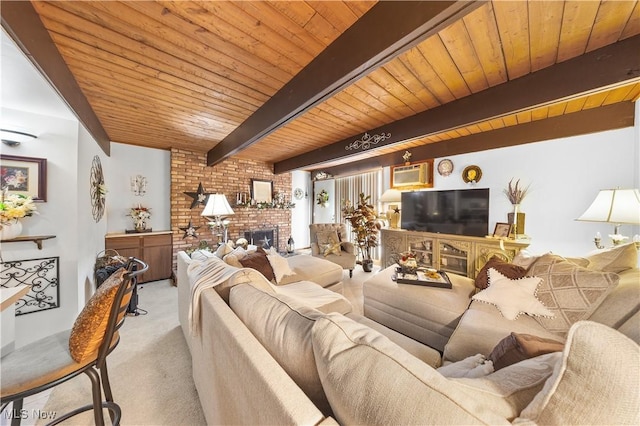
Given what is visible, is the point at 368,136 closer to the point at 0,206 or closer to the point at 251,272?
the point at 251,272

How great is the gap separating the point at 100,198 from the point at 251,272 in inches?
119

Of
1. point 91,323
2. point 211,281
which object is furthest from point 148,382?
point 211,281

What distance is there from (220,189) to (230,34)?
142 inches

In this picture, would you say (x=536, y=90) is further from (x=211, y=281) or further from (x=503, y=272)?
(x=211, y=281)

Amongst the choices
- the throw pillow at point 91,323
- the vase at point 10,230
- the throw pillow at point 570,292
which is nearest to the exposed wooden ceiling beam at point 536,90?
the throw pillow at point 570,292

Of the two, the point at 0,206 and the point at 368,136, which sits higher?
the point at 368,136

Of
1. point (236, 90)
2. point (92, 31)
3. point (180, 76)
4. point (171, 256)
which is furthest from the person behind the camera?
point (171, 256)

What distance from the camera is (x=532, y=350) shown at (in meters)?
0.76

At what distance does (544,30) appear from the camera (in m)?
1.32

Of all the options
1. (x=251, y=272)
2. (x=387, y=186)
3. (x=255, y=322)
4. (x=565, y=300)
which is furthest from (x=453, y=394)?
(x=387, y=186)

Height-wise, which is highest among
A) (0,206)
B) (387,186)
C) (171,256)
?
(387,186)

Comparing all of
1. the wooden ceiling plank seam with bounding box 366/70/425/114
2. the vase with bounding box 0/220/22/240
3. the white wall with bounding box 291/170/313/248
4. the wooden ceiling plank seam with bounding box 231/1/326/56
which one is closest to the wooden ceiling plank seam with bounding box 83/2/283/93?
the wooden ceiling plank seam with bounding box 231/1/326/56

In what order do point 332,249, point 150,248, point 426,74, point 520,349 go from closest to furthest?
point 520,349 → point 426,74 → point 150,248 → point 332,249

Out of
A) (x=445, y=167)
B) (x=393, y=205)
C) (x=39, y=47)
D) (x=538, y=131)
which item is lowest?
(x=393, y=205)
